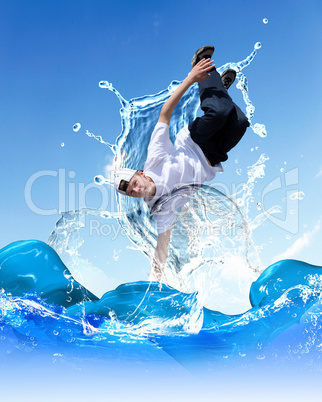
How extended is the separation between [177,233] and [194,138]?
137cm

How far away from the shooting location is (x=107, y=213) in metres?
5.11

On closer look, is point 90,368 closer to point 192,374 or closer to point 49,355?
point 49,355

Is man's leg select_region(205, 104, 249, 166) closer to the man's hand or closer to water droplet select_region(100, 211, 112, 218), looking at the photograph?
the man's hand

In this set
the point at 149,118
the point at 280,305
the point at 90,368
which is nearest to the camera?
the point at 90,368

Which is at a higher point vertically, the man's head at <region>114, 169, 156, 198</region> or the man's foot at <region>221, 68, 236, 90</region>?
the man's foot at <region>221, 68, 236, 90</region>

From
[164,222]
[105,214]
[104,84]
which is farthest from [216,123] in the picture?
[105,214]

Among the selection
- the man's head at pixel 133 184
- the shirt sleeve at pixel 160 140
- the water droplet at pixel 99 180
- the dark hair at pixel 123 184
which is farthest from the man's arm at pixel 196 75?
the water droplet at pixel 99 180

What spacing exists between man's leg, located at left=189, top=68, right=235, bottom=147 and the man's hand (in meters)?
0.12

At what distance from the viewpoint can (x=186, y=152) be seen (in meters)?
4.32

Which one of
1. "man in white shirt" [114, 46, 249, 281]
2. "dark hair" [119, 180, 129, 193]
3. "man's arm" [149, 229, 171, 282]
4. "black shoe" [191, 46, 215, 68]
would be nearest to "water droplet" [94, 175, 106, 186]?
"man in white shirt" [114, 46, 249, 281]

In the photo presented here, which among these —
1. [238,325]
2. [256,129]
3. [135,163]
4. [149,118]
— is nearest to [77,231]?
[135,163]

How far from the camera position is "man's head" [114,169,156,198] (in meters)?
4.07

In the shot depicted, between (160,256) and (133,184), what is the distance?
903 millimetres

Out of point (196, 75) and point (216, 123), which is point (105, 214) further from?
point (196, 75)
